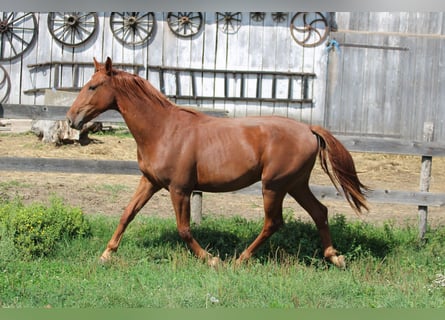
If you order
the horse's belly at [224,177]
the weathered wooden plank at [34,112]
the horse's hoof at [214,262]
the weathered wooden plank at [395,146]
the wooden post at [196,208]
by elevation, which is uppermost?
the weathered wooden plank at [34,112]

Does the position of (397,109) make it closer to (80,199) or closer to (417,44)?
(417,44)

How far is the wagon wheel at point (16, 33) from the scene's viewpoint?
14047mm

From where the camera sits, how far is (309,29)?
46.5ft

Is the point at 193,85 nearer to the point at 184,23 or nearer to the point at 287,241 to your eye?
the point at 184,23

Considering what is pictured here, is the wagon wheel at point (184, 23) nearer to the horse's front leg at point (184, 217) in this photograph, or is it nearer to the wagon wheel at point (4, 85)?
the wagon wheel at point (4, 85)

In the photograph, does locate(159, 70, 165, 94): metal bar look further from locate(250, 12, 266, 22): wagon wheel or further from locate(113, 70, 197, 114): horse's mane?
locate(113, 70, 197, 114): horse's mane

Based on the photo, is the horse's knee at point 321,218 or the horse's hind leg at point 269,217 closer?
the horse's hind leg at point 269,217

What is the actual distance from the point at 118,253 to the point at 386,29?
35.5ft

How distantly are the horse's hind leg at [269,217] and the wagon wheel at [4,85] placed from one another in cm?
1058

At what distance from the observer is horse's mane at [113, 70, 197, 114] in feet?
19.9

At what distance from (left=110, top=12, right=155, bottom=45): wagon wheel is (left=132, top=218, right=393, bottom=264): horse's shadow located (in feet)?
27.4

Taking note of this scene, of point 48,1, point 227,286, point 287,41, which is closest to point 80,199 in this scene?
point 227,286

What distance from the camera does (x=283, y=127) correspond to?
20.0ft

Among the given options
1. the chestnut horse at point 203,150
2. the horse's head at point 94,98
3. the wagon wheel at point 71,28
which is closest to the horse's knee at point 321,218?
the chestnut horse at point 203,150
